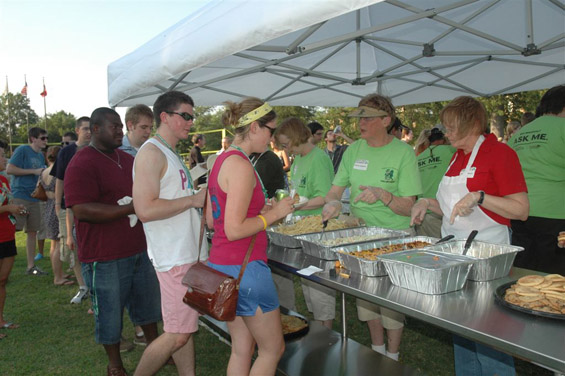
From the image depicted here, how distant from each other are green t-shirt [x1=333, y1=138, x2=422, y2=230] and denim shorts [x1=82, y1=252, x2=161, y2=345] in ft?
4.75

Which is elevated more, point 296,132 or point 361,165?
point 296,132

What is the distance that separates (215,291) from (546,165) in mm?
2448

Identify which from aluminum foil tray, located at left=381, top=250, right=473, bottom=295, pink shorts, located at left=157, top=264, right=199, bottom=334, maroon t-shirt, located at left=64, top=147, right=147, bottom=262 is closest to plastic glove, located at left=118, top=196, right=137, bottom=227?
maroon t-shirt, located at left=64, top=147, right=147, bottom=262

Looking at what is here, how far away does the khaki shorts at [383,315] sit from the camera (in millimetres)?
2691

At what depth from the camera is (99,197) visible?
2623 millimetres

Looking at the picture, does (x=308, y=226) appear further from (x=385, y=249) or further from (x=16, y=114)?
(x=16, y=114)

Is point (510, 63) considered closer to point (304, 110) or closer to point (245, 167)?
point (245, 167)

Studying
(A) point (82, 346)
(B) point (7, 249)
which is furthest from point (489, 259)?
(B) point (7, 249)

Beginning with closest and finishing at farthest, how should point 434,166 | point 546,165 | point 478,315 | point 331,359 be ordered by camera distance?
point 478,315, point 331,359, point 546,165, point 434,166

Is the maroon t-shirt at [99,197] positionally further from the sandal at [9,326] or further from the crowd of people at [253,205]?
the sandal at [9,326]

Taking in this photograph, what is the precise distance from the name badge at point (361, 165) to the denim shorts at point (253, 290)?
3.86 ft

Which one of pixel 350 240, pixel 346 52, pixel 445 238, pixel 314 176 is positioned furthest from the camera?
pixel 346 52

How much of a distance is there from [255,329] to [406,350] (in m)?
2.01

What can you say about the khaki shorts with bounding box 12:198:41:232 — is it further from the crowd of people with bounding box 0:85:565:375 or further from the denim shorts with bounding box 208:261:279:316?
the denim shorts with bounding box 208:261:279:316
